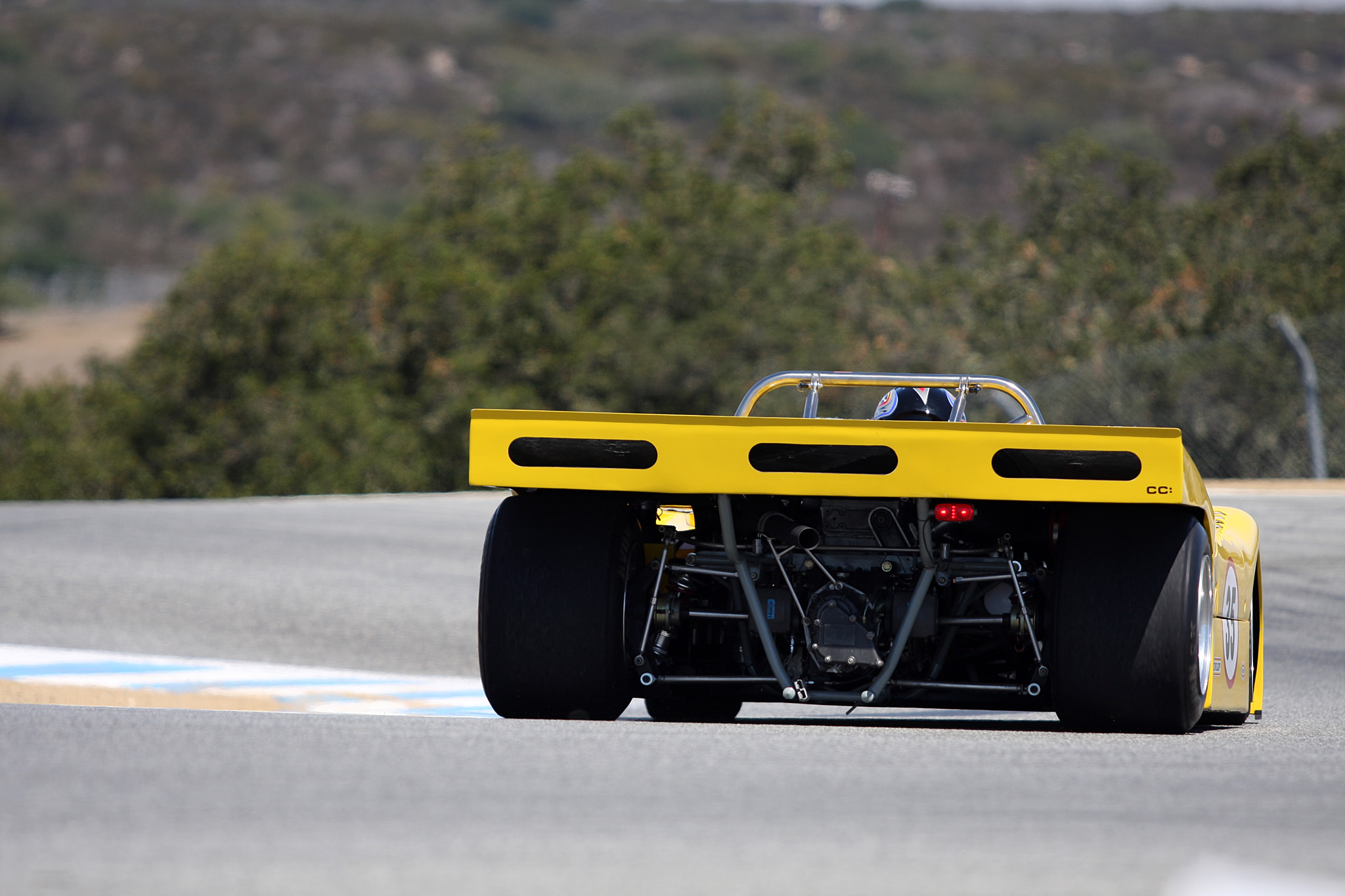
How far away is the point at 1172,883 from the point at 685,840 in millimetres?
890

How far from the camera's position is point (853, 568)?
5.68 m

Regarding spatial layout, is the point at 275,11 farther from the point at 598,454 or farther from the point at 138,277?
the point at 598,454

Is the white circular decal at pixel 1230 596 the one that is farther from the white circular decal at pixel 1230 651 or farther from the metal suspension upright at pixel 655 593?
the metal suspension upright at pixel 655 593

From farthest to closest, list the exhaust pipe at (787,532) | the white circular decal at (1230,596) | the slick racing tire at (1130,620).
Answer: the white circular decal at (1230,596) → the exhaust pipe at (787,532) → the slick racing tire at (1130,620)

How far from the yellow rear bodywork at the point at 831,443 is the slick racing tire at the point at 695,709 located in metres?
1.37

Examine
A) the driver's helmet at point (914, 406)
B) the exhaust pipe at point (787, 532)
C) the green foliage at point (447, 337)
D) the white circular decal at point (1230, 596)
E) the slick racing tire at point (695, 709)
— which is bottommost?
the green foliage at point (447, 337)

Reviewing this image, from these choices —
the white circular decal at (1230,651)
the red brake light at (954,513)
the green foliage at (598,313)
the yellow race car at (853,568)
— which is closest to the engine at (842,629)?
the yellow race car at (853,568)

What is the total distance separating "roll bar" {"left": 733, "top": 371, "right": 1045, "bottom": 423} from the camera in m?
6.33

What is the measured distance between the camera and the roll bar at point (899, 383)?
6332 mm

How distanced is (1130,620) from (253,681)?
16.8 feet

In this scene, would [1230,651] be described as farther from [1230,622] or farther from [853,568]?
[853,568]

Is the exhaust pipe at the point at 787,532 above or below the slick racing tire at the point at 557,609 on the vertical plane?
above

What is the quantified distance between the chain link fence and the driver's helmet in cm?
963

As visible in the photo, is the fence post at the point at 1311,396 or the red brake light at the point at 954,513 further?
the fence post at the point at 1311,396
